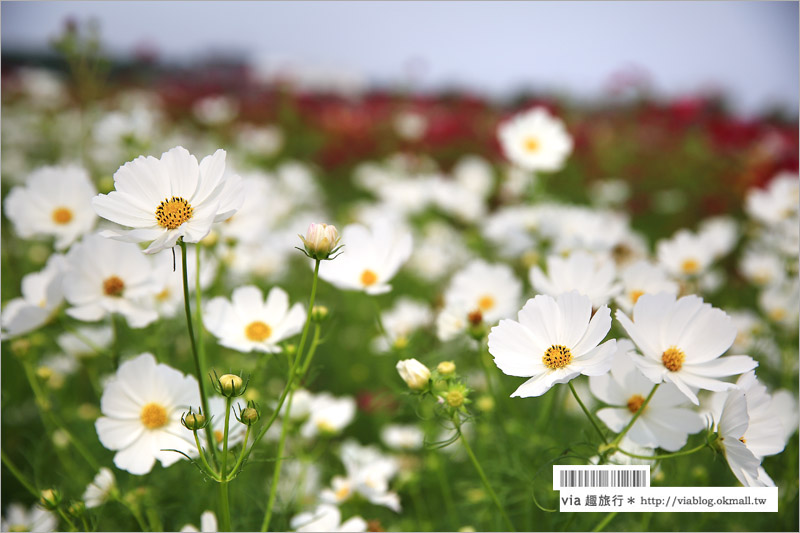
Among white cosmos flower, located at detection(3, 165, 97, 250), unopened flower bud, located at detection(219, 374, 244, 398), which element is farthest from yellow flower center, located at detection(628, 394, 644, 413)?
white cosmos flower, located at detection(3, 165, 97, 250)

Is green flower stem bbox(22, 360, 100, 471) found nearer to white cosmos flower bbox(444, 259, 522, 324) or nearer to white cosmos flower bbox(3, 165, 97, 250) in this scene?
white cosmos flower bbox(3, 165, 97, 250)

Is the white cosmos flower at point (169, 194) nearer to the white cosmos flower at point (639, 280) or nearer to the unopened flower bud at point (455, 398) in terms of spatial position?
the unopened flower bud at point (455, 398)

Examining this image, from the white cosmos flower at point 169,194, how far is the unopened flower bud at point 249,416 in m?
0.19

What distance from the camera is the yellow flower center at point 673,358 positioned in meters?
0.58

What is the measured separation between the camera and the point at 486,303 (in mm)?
927

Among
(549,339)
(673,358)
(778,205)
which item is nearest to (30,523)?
(549,339)

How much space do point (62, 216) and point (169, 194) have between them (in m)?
0.35

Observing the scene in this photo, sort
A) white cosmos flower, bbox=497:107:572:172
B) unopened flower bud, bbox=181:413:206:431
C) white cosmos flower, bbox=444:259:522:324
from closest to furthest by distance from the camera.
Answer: unopened flower bud, bbox=181:413:206:431 → white cosmos flower, bbox=444:259:522:324 → white cosmos flower, bbox=497:107:572:172

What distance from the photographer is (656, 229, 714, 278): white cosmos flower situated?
981 millimetres

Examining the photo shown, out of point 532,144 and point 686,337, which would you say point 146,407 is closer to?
point 686,337

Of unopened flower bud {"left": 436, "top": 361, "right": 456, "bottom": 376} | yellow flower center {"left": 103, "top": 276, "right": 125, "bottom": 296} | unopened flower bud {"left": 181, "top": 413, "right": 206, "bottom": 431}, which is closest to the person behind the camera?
unopened flower bud {"left": 181, "top": 413, "right": 206, "bottom": 431}

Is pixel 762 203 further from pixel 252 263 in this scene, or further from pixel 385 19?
pixel 252 263

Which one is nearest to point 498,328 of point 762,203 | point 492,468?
point 492,468

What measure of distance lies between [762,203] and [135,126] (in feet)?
4.28
